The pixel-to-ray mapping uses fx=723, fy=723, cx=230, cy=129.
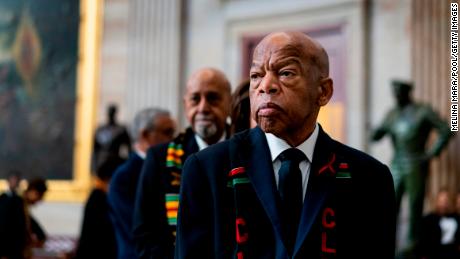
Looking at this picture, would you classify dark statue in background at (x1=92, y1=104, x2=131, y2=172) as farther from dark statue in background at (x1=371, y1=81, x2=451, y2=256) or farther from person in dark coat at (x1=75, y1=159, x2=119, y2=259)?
person in dark coat at (x1=75, y1=159, x2=119, y2=259)

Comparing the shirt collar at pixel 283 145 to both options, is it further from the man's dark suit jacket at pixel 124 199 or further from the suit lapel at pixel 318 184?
the man's dark suit jacket at pixel 124 199

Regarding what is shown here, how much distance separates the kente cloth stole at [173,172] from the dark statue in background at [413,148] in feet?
20.4

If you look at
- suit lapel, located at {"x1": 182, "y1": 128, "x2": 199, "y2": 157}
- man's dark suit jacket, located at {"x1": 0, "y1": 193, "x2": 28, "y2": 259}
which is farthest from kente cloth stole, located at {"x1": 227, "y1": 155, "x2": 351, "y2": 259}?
man's dark suit jacket, located at {"x1": 0, "y1": 193, "x2": 28, "y2": 259}

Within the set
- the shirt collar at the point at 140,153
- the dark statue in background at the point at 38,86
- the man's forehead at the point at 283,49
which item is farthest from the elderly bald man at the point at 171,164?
the dark statue in background at the point at 38,86

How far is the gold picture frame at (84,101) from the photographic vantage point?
45.9ft

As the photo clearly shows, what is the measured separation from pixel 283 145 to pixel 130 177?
2484mm

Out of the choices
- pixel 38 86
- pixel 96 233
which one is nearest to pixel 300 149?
pixel 96 233

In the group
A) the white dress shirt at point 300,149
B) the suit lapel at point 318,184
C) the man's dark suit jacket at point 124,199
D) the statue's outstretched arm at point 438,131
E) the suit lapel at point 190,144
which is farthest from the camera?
the statue's outstretched arm at point 438,131

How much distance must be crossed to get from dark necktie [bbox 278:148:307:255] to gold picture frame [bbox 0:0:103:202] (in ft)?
40.2

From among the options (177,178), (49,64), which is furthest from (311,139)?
(49,64)

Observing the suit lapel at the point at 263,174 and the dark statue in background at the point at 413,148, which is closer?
the suit lapel at the point at 263,174

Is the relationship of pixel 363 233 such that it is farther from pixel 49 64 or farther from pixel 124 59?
pixel 49 64

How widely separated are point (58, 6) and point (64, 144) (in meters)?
2.81

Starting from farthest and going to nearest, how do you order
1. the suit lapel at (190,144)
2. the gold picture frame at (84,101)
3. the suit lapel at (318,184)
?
1. the gold picture frame at (84,101)
2. the suit lapel at (190,144)
3. the suit lapel at (318,184)
